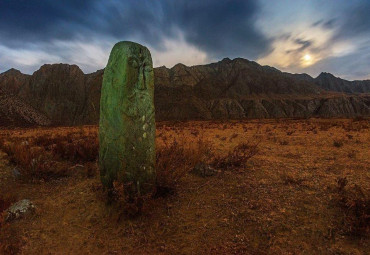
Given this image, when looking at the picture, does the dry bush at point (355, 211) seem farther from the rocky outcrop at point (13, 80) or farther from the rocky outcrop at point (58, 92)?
the rocky outcrop at point (13, 80)

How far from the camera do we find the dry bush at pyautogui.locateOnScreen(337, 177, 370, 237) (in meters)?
3.39

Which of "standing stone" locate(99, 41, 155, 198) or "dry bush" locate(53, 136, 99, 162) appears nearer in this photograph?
"standing stone" locate(99, 41, 155, 198)

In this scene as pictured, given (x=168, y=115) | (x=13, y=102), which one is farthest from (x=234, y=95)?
(x=13, y=102)

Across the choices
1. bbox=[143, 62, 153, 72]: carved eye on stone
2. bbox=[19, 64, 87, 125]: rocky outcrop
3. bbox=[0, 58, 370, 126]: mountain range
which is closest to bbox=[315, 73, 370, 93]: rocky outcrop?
bbox=[0, 58, 370, 126]: mountain range

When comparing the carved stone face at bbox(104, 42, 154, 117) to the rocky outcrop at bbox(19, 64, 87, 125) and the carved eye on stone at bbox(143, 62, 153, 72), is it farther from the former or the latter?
the rocky outcrop at bbox(19, 64, 87, 125)

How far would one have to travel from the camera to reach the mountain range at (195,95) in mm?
89125

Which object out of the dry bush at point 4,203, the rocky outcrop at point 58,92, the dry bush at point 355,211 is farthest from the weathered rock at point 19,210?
the rocky outcrop at point 58,92

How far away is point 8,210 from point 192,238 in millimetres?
3026

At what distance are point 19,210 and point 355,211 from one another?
5141 millimetres

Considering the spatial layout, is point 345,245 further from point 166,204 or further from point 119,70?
point 119,70

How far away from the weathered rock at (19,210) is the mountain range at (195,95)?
227ft

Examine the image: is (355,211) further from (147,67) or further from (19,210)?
(19,210)

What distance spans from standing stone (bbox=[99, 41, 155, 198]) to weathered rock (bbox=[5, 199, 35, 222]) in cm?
137

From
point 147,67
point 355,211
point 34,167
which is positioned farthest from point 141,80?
point 355,211
